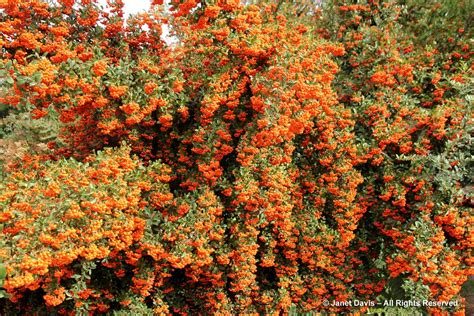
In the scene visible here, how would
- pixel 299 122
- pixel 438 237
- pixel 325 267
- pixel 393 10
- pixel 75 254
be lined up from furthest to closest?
1. pixel 393 10
2. pixel 325 267
3. pixel 438 237
4. pixel 299 122
5. pixel 75 254

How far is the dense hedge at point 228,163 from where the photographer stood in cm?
622

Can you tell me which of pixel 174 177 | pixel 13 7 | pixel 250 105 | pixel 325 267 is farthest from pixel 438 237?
pixel 13 7

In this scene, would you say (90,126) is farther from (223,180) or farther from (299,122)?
(299,122)

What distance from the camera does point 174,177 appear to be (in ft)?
24.8

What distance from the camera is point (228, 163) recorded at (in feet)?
25.2

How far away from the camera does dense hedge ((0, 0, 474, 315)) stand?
6.22m

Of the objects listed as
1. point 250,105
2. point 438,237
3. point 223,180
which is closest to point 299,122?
point 250,105

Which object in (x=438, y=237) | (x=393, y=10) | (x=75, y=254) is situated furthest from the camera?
(x=393, y=10)

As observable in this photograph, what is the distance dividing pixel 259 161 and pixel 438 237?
10.2 feet

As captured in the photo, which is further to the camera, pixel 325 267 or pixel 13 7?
pixel 325 267

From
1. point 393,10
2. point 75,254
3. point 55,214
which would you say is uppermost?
point 393,10

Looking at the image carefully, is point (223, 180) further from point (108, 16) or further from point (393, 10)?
point (393, 10)

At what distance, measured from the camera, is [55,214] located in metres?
5.49

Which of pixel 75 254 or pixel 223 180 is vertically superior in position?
pixel 223 180
